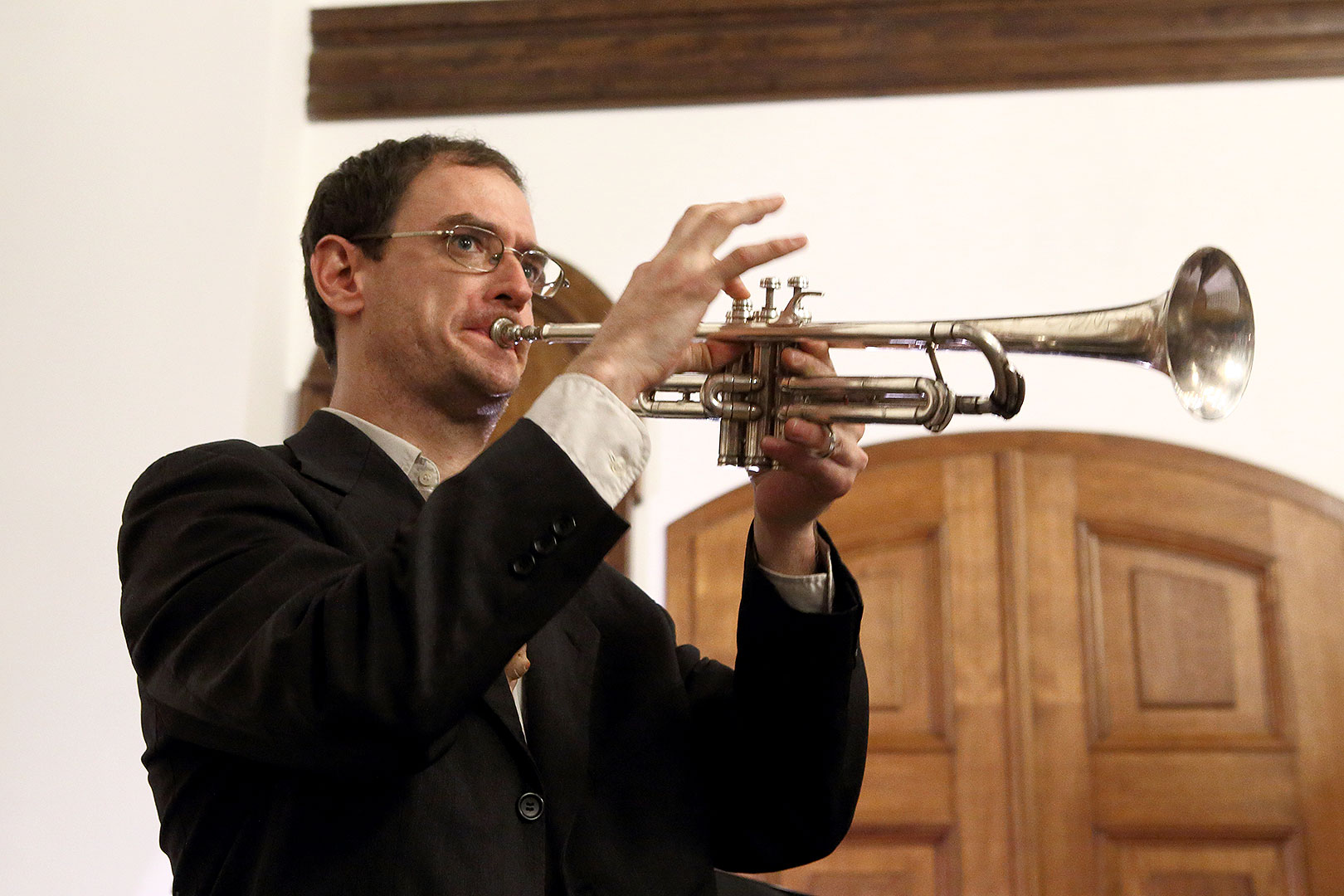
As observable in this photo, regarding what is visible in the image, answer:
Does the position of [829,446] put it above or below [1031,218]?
below

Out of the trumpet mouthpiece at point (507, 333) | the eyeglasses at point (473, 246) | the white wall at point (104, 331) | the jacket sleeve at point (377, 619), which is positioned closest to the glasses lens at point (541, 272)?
the eyeglasses at point (473, 246)

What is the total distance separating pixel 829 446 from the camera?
148 centimetres

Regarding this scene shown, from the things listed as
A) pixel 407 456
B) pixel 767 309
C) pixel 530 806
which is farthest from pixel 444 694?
pixel 767 309

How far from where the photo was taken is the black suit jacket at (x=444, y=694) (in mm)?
1113

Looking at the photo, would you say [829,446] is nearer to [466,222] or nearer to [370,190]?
[466,222]

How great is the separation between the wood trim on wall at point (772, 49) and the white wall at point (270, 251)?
0.08m

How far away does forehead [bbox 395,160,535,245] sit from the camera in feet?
5.63

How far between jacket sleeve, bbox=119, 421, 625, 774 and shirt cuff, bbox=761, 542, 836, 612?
41 cm

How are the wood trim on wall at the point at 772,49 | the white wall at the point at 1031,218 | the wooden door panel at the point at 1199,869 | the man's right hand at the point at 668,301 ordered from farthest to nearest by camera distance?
the wood trim on wall at the point at 772,49
the white wall at the point at 1031,218
the wooden door panel at the point at 1199,869
the man's right hand at the point at 668,301

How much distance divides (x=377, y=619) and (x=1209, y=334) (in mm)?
1109

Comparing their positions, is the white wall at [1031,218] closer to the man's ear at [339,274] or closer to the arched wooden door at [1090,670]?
the arched wooden door at [1090,670]

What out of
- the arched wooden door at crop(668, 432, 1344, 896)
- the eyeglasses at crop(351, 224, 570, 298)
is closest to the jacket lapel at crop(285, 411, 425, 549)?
the eyeglasses at crop(351, 224, 570, 298)

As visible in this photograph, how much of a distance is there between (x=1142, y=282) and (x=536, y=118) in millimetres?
1819

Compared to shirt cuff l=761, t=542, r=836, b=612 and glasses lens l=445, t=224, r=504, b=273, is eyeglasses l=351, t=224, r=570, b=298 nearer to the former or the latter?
glasses lens l=445, t=224, r=504, b=273
